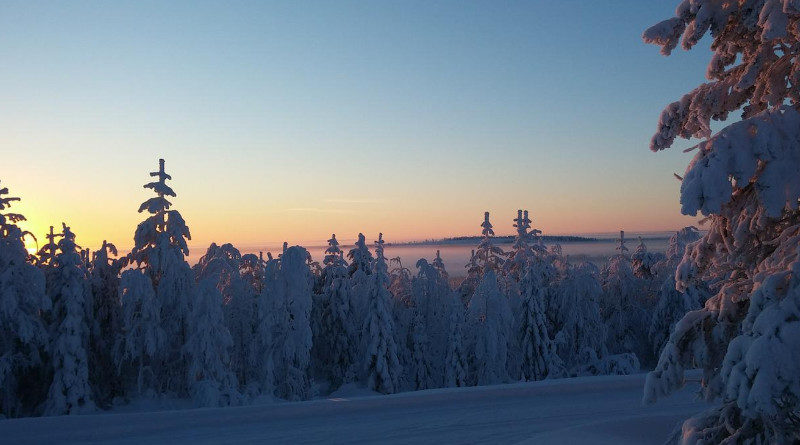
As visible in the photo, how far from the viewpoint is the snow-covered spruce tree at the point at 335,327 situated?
37781 millimetres

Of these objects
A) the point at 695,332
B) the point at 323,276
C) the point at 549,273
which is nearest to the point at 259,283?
the point at 323,276

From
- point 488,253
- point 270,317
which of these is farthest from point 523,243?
point 270,317

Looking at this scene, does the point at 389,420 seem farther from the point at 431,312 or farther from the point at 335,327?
the point at 431,312

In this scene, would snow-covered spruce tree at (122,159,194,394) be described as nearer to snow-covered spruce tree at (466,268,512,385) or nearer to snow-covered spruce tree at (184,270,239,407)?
snow-covered spruce tree at (184,270,239,407)

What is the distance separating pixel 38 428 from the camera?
1173cm

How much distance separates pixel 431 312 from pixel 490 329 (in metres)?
6.13

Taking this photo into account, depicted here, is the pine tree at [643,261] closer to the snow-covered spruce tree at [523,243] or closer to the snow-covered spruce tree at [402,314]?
the snow-covered spruce tree at [523,243]

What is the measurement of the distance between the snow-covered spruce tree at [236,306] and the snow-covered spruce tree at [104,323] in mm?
5397

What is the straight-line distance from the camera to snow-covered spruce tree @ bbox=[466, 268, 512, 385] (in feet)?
113

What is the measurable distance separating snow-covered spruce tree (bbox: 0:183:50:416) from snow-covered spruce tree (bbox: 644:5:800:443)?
81.8 feet

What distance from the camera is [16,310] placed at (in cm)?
2270

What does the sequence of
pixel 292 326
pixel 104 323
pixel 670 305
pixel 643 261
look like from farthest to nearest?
pixel 643 261
pixel 670 305
pixel 292 326
pixel 104 323

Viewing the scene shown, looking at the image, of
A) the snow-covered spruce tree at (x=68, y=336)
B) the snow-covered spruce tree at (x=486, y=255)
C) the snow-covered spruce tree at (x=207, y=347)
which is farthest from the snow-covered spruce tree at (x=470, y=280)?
the snow-covered spruce tree at (x=68, y=336)

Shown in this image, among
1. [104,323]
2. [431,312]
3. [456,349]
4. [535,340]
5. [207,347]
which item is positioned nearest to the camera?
[207,347]
